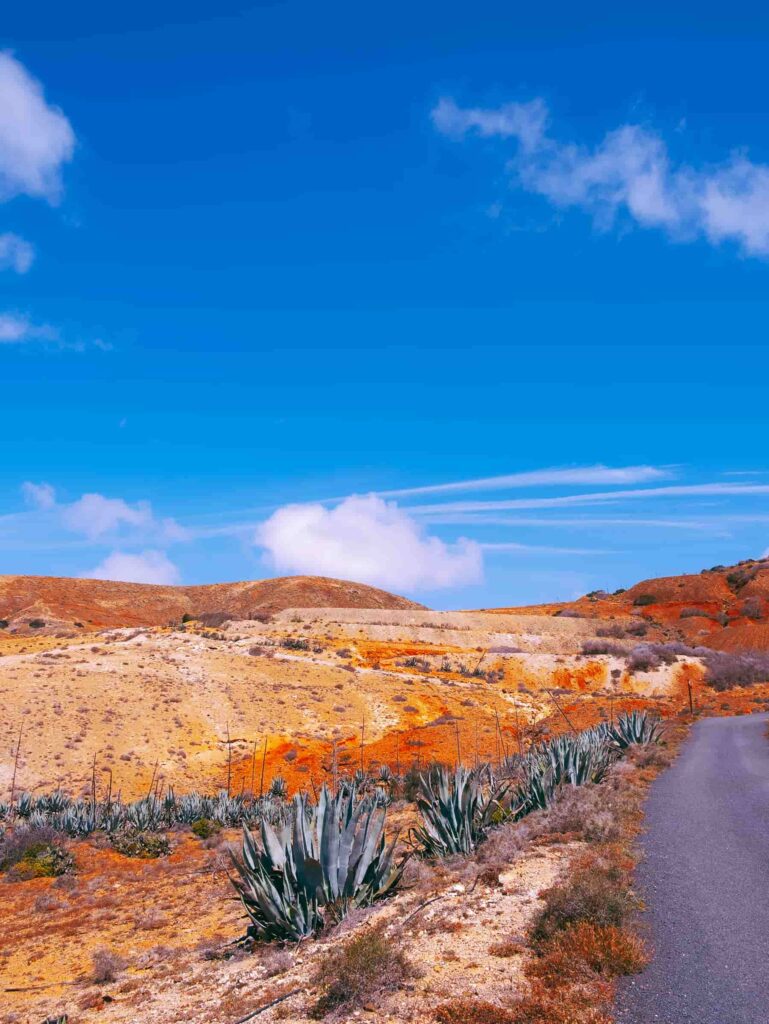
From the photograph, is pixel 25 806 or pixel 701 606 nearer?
pixel 25 806

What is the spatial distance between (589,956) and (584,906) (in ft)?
2.68

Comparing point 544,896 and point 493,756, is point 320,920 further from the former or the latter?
point 493,756

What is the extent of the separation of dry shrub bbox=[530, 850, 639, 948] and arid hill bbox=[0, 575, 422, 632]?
71586mm

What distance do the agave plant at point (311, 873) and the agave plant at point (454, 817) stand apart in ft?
6.78

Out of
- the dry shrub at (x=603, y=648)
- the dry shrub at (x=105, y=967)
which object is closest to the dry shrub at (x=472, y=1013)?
the dry shrub at (x=105, y=967)

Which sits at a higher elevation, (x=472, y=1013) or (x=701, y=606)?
(x=701, y=606)

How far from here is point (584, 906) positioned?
646 cm

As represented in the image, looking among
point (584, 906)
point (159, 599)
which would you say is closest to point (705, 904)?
point (584, 906)

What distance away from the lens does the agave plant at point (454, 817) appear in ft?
34.9

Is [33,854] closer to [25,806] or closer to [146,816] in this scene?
[146,816]

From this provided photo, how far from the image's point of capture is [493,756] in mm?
26891

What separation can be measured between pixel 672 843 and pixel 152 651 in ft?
124

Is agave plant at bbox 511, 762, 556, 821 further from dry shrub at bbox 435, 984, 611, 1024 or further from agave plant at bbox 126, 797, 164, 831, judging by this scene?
agave plant at bbox 126, 797, 164, 831

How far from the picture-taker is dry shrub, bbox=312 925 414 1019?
18.2 feet
